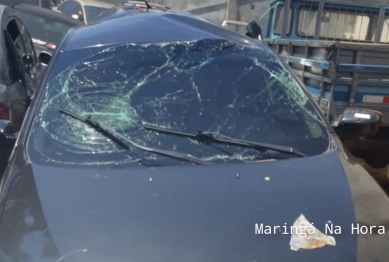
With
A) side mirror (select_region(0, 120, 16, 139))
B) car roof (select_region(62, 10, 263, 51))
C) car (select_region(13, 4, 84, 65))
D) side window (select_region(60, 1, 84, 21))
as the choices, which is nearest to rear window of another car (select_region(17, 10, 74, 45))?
car (select_region(13, 4, 84, 65))

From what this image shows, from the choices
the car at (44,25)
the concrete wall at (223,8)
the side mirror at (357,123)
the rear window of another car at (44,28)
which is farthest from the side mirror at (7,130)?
the concrete wall at (223,8)

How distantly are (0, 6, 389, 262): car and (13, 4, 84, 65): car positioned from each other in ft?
18.2

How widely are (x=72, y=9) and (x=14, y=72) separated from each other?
774 cm

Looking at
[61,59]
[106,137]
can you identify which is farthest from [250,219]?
[61,59]

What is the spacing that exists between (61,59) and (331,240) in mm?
1949

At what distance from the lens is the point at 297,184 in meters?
2.81

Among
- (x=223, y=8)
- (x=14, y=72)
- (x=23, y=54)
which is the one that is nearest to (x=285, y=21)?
(x=23, y=54)

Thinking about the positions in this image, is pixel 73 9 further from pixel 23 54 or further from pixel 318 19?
pixel 23 54

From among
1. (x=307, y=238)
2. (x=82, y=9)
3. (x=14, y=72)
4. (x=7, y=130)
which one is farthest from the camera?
(x=82, y=9)

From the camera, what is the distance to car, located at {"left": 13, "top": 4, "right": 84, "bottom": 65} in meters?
9.33

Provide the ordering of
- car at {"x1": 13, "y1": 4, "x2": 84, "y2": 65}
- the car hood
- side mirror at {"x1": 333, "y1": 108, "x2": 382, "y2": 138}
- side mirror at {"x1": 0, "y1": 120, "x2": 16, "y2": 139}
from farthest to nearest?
car at {"x1": 13, "y1": 4, "x2": 84, "y2": 65} → side mirror at {"x1": 333, "y1": 108, "x2": 382, "y2": 138} → side mirror at {"x1": 0, "y1": 120, "x2": 16, "y2": 139} → the car hood

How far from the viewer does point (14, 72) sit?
16.7 feet

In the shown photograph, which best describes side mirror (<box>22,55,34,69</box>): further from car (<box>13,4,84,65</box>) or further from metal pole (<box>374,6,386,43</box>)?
metal pole (<box>374,6,386,43</box>)

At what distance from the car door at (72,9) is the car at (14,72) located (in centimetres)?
586
